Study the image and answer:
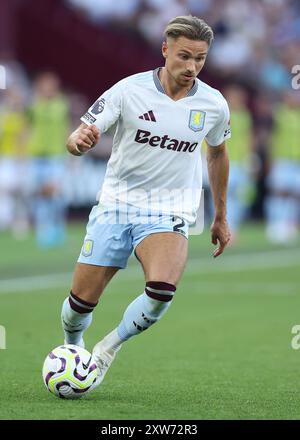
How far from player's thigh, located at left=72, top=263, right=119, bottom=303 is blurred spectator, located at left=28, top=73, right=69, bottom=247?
1207cm

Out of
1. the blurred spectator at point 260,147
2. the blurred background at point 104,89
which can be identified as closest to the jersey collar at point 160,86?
the blurred background at point 104,89

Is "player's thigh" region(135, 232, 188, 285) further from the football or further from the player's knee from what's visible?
the football

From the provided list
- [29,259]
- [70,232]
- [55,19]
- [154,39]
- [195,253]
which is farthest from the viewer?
[154,39]

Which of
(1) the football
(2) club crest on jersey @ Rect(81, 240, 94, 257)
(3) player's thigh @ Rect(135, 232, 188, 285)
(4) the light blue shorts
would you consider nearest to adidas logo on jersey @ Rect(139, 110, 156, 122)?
(4) the light blue shorts

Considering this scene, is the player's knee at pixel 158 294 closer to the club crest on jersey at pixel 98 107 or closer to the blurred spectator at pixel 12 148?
the club crest on jersey at pixel 98 107

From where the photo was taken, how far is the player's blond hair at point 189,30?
686cm

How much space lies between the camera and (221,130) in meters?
7.26

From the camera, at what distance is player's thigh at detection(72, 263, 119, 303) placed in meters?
6.98

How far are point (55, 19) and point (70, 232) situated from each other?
14.8ft

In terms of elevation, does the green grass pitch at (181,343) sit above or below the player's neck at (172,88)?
below

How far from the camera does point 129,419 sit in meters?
5.97

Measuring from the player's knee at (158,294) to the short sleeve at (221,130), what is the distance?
1.09 metres
